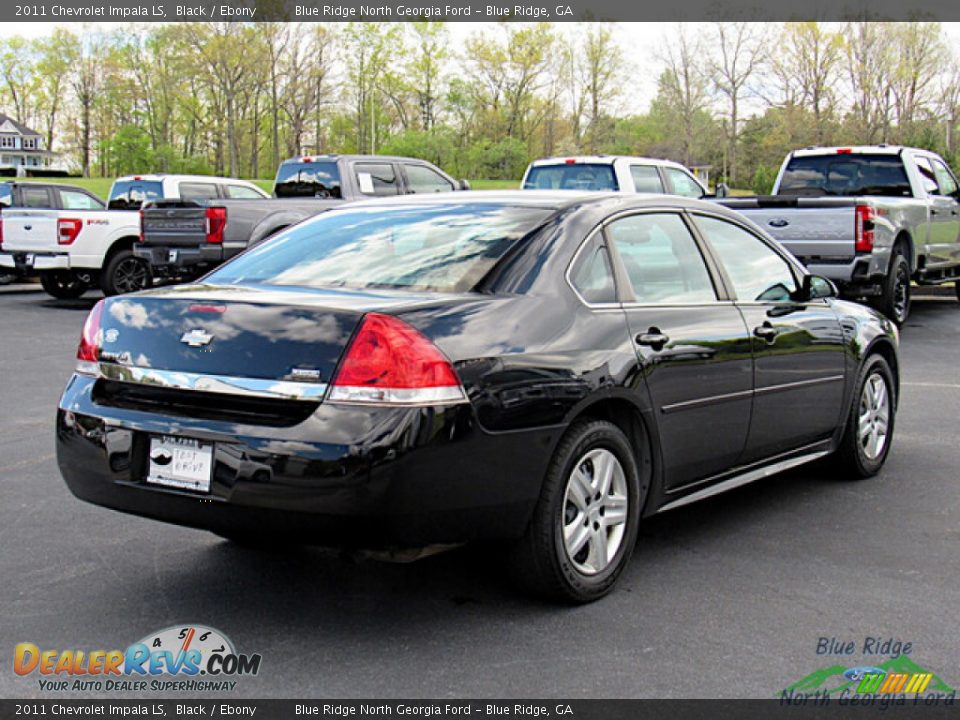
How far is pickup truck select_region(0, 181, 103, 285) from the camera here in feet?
65.1

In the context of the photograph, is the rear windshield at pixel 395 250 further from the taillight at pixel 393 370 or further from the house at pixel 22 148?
the house at pixel 22 148

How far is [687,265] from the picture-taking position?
533 centimetres

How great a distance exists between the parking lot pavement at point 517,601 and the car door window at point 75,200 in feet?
47.9

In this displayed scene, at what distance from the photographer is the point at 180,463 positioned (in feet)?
13.2

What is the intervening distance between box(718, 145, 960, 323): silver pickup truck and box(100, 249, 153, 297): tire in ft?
32.4

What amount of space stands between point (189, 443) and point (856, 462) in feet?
13.4

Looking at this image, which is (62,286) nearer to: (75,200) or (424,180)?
(75,200)

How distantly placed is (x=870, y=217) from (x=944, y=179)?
4291 mm

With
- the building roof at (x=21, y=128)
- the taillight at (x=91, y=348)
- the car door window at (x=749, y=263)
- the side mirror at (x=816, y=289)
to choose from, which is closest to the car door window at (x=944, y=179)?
the side mirror at (x=816, y=289)

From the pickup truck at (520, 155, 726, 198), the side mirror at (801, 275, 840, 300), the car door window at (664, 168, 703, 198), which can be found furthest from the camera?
the car door window at (664, 168, 703, 198)

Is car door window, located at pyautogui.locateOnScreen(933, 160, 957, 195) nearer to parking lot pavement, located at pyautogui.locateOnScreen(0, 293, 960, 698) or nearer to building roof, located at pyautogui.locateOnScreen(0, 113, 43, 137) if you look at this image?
parking lot pavement, located at pyautogui.locateOnScreen(0, 293, 960, 698)

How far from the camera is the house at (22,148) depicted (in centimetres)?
10871

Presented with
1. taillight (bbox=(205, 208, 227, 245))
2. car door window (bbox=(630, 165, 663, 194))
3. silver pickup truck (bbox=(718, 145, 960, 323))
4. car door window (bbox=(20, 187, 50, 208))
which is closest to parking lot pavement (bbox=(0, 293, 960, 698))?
silver pickup truck (bbox=(718, 145, 960, 323))
